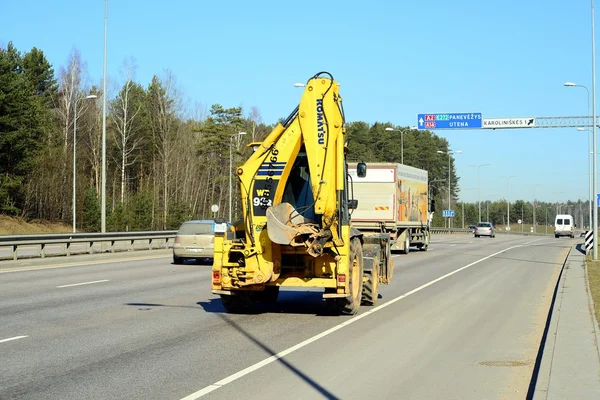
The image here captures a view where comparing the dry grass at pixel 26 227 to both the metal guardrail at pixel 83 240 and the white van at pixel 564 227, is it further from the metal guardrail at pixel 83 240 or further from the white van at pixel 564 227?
the white van at pixel 564 227

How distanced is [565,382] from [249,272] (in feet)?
20.8

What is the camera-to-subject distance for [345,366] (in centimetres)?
947

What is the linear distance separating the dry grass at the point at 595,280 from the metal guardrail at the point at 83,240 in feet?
58.7

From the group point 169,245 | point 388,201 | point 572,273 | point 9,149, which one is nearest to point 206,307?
point 572,273

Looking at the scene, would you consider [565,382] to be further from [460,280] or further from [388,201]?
[388,201]

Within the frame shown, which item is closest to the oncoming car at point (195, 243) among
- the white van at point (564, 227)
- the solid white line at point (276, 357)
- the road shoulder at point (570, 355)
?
the solid white line at point (276, 357)

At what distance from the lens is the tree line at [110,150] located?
5834 cm

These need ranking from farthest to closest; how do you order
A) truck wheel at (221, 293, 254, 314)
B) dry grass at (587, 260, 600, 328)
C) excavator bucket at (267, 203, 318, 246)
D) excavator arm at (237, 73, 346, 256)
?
1. dry grass at (587, 260, 600, 328)
2. truck wheel at (221, 293, 254, 314)
3. excavator arm at (237, 73, 346, 256)
4. excavator bucket at (267, 203, 318, 246)

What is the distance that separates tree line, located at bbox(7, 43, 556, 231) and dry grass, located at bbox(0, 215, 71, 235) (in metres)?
0.97

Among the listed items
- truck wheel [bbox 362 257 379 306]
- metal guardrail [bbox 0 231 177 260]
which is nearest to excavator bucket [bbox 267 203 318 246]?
truck wheel [bbox 362 257 379 306]

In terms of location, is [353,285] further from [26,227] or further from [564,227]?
[564,227]

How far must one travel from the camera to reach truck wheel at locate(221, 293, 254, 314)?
47.3 ft

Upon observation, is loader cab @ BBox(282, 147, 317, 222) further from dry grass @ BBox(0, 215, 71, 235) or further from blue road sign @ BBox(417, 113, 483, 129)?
dry grass @ BBox(0, 215, 71, 235)

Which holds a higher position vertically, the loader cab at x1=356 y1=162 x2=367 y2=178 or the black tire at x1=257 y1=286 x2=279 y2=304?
the loader cab at x1=356 y1=162 x2=367 y2=178
